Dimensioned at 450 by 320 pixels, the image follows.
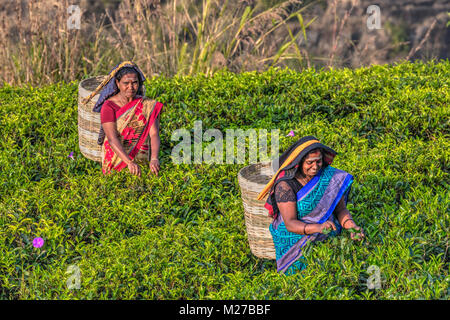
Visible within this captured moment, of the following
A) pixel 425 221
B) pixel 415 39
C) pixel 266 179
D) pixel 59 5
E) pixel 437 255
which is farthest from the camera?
pixel 415 39

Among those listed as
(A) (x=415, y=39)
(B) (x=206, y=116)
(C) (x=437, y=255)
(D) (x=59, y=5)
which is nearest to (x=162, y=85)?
(B) (x=206, y=116)

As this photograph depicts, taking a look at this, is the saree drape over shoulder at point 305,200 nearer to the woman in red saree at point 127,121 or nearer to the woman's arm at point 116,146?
the woman's arm at point 116,146

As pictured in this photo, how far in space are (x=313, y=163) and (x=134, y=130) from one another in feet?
6.52

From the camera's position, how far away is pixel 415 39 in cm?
1077

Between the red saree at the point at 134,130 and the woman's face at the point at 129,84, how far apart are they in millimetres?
97

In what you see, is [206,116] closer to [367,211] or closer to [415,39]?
[367,211]

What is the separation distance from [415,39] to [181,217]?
6675 mm

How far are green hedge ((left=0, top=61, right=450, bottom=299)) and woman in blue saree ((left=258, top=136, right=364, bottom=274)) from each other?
130 mm

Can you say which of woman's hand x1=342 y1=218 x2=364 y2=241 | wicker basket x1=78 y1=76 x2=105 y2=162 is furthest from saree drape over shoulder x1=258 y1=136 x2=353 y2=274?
wicker basket x1=78 y1=76 x2=105 y2=162

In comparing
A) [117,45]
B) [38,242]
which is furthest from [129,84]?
[117,45]

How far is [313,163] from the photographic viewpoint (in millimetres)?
4219

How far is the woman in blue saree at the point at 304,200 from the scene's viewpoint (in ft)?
13.8

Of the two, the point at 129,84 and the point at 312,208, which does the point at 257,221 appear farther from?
the point at 129,84

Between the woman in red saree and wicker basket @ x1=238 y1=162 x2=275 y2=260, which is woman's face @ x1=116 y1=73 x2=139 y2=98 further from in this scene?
wicker basket @ x1=238 y1=162 x2=275 y2=260
